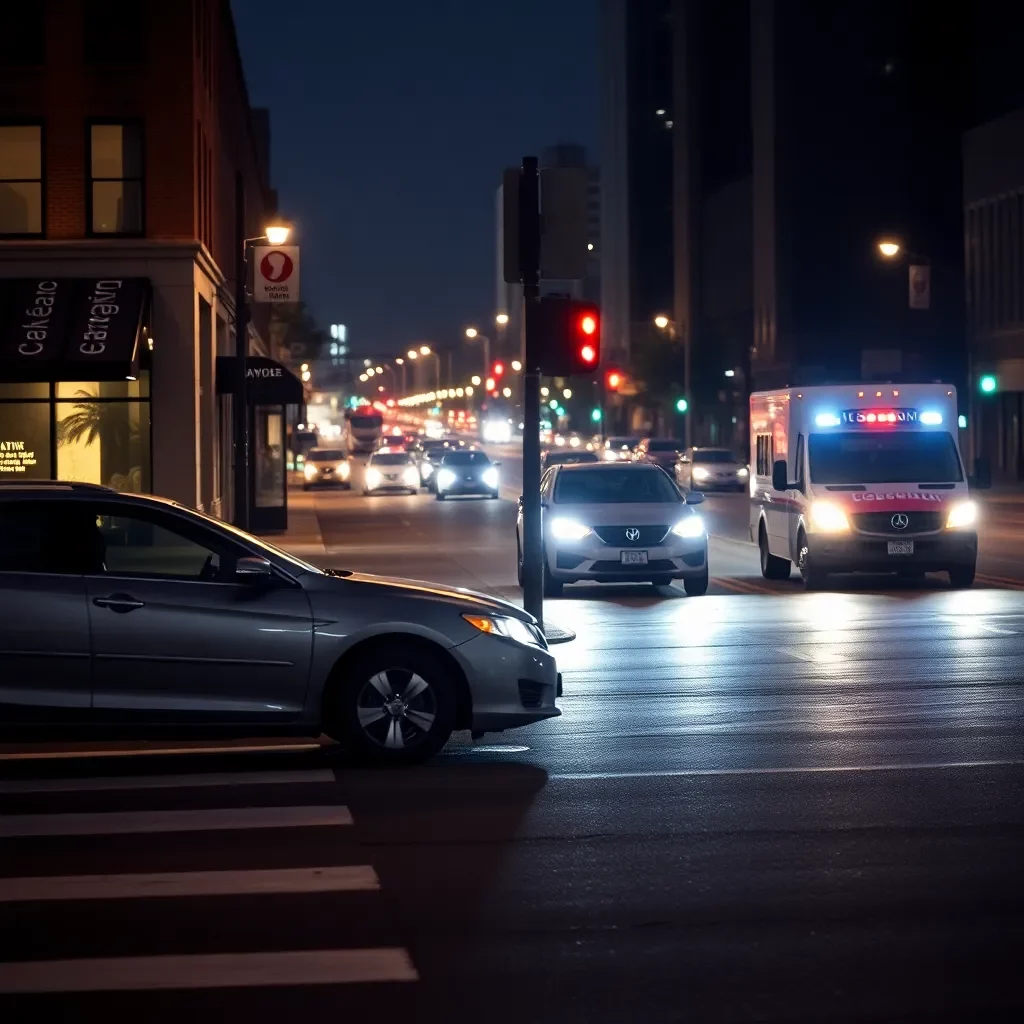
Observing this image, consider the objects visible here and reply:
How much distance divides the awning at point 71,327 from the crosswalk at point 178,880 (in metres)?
20.9

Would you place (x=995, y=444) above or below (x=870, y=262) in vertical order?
below

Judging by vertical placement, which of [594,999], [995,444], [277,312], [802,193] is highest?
[802,193]

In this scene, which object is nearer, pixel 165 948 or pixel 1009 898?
pixel 165 948

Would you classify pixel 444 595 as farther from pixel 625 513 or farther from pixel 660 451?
pixel 660 451

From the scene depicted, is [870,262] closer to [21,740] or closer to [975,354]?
[975,354]

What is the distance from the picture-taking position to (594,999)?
6.05 meters

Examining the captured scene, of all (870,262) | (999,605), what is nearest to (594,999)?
(999,605)

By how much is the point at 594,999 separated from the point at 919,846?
2.74 m

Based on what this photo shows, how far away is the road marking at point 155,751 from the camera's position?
11.4 metres

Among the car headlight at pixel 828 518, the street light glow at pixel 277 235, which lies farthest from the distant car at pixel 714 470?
the car headlight at pixel 828 518

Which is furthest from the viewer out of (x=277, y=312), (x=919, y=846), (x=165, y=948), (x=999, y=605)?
(x=277, y=312)

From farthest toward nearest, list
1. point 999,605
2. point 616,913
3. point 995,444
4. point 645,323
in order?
1. point 645,323
2. point 995,444
3. point 999,605
4. point 616,913

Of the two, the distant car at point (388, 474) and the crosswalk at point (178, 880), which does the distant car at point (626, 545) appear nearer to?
the crosswalk at point (178, 880)

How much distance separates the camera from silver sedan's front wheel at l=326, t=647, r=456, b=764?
34.3 ft
